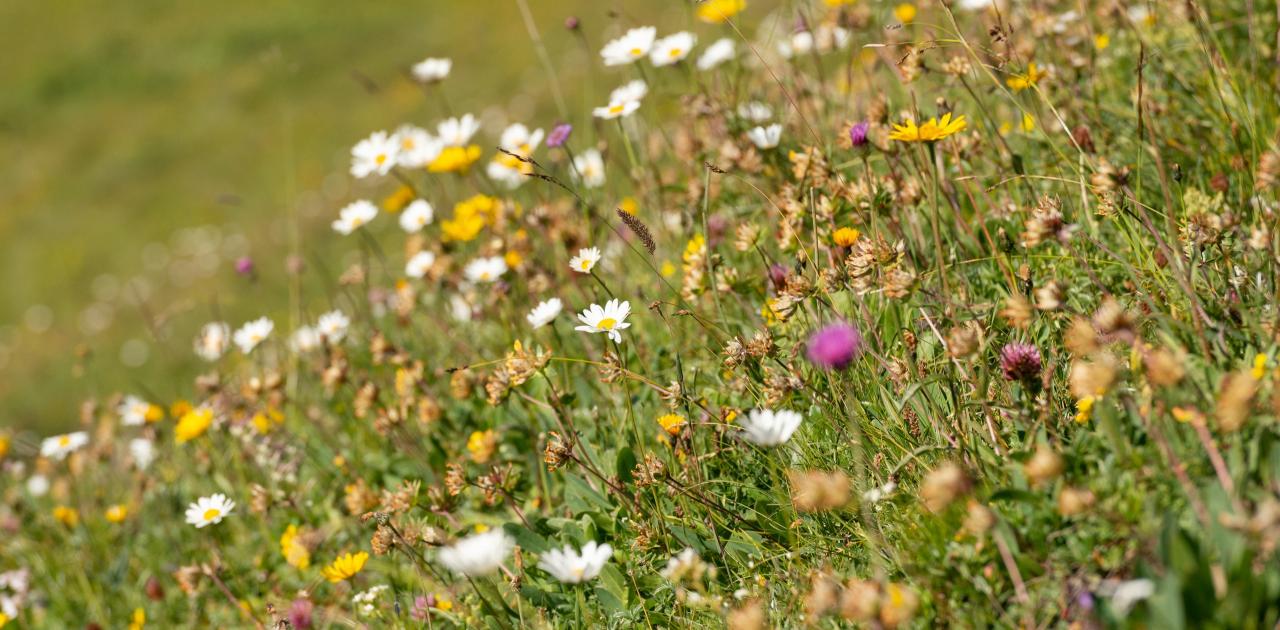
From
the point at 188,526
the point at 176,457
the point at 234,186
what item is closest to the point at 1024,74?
the point at 188,526

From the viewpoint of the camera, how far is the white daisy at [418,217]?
3066 mm

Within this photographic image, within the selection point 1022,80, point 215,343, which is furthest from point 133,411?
point 1022,80

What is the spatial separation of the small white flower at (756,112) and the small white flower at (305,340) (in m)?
1.43

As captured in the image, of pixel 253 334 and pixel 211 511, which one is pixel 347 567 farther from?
pixel 253 334

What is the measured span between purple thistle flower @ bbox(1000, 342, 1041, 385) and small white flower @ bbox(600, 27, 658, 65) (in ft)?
4.62

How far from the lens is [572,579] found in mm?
1583

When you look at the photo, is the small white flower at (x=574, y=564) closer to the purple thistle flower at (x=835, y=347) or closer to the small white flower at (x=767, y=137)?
the purple thistle flower at (x=835, y=347)

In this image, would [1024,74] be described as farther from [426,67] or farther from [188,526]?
[188,526]

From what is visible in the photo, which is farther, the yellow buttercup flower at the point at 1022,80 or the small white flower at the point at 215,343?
the small white flower at the point at 215,343

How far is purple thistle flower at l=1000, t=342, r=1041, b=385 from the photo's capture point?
1.57 metres

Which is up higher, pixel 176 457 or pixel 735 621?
pixel 735 621

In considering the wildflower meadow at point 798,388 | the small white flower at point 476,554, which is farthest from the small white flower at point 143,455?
the small white flower at point 476,554

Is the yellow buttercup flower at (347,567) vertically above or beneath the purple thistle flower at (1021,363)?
beneath

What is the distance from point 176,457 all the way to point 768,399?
2.47 meters
